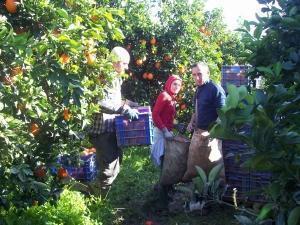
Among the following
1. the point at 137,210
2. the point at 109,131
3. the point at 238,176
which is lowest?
the point at 137,210

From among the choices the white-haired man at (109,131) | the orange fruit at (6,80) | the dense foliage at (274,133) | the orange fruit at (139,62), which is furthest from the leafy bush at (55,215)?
the orange fruit at (139,62)

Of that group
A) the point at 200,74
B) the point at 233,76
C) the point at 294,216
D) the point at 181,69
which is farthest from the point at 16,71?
the point at 233,76

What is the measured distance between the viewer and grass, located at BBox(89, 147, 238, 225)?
415 cm

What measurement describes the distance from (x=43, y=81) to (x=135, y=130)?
165cm

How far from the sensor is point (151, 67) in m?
6.84

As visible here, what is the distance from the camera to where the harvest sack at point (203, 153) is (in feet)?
13.4

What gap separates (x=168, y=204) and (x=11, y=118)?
2506 millimetres

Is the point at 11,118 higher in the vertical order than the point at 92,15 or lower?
lower

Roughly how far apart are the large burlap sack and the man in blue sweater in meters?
0.11

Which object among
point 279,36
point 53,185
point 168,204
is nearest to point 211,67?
point 168,204

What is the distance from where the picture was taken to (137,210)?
451 centimetres

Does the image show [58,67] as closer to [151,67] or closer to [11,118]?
[11,118]

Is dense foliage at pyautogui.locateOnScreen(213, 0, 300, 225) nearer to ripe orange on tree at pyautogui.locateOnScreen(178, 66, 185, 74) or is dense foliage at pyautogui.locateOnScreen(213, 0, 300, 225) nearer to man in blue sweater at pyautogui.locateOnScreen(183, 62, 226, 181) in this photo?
man in blue sweater at pyautogui.locateOnScreen(183, 62, 226, 181)

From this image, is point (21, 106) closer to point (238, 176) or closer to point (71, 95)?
point (71, 95)
